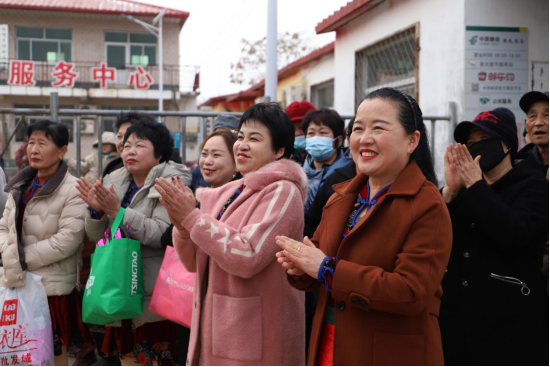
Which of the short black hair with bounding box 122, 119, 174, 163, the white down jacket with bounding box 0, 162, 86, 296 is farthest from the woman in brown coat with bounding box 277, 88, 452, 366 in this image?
the white down jacket with bounding box 0, 162, 86, 296

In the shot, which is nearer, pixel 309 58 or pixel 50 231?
pixel 50 231

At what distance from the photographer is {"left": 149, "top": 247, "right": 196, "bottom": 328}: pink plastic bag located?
314 centimetres

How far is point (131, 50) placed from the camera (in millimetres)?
17625

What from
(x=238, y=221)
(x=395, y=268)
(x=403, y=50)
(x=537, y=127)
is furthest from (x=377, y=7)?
(x=395, y=268)

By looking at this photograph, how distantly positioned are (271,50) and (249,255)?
3.77 metres

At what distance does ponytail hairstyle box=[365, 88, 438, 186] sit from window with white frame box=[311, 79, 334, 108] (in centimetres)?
728

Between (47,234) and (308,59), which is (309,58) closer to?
(308,59)

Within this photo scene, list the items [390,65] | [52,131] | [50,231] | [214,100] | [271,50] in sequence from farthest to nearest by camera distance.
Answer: [214,100]
[390,65]
[271,50]
[52,131]
[50,231]

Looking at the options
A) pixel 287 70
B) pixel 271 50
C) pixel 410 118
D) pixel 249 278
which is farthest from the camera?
pixel 287 70

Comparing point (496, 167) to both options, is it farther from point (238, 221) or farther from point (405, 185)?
point (238, 221)

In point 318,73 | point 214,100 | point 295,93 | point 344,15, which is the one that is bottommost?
point 295,93

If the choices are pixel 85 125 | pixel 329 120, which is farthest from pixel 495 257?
pixel 85 125

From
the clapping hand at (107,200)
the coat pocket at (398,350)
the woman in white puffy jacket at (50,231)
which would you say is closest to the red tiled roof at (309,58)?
the woman in white puffy jacket at (50,231)

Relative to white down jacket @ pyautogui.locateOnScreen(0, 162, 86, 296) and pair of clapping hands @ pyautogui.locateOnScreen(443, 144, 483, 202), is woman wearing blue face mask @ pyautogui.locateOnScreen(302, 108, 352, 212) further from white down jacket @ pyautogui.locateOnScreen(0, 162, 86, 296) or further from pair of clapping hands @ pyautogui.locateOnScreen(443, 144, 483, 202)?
white down jacket @ pyautogui.locateOnScreen(0, 162, 86, 296)
